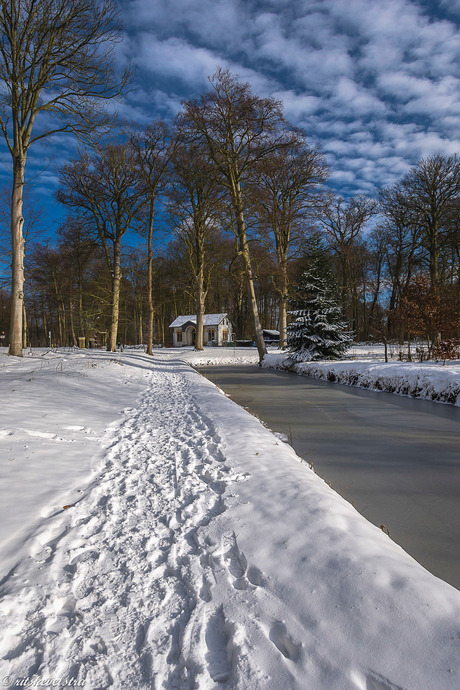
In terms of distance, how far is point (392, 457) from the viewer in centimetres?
448

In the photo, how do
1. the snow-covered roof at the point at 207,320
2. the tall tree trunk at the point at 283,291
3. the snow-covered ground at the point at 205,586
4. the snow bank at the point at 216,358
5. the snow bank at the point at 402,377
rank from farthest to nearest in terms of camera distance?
1. the snow-covered roof at the point at 207,320
2. the snow bank at the point at 216,358
3. the tall tree trunk at the point at 283,291
4. the snow bank at the point at 402,377
5. the snow-covered ground at the point at 205,586

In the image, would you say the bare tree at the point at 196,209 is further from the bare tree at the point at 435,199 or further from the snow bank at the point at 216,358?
the bare tree at the point at 435,199

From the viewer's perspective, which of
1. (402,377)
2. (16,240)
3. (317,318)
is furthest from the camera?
(317,318)

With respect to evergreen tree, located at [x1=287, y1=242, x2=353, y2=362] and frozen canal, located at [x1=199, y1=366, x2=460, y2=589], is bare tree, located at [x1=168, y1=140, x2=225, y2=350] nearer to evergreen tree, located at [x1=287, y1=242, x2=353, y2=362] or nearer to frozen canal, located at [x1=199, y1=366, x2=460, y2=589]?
evergreen tree, located at [x1=287, y1=242, x2=353, y2=362]

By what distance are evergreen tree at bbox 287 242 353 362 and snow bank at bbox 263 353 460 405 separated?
7.81 feet

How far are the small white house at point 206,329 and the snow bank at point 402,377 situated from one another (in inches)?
1157

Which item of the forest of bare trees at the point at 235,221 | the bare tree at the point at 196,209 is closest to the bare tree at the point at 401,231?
the forest of bare trees at the point at 235,221

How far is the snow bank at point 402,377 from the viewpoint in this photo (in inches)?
335

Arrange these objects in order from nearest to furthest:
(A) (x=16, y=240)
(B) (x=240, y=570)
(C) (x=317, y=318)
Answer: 1. (B) (x=240, y=570)
2. (A) (x=16, y=240)
3. (C) (x=317, y=318)

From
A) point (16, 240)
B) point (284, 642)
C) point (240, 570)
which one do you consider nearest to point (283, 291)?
point (16, 240)

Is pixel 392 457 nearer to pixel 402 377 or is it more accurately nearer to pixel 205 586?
pixel 205 586

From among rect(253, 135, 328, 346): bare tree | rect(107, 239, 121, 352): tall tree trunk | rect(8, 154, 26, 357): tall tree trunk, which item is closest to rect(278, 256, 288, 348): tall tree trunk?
rect(253, 135, 328, 346): bare tree

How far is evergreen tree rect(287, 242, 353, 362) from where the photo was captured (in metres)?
16.5

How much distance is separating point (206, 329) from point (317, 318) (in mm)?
28270
